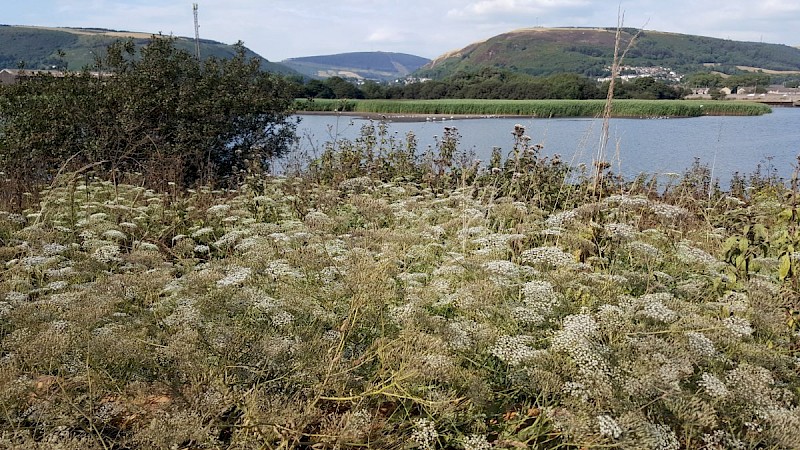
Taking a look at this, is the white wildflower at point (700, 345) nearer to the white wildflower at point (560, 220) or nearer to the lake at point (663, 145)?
the white wildflower at point (560, 220)

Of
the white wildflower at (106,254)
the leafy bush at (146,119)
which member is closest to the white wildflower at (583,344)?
the white wildflower at (106,254)

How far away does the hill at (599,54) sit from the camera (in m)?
150

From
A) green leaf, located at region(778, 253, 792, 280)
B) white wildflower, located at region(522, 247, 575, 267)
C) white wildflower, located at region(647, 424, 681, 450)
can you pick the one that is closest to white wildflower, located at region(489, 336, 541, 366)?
A: white wildflower, located at region(647, 424, 681, 450)

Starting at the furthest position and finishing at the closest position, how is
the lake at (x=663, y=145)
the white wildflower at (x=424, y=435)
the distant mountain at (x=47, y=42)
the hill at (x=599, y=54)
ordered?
the hill at (x=599, y=54) → the distant mountain at (x=47, y=42) → the lake at (x=663, y=145) → the white wildflower at (x=424, y=435)

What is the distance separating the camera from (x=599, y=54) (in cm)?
16850

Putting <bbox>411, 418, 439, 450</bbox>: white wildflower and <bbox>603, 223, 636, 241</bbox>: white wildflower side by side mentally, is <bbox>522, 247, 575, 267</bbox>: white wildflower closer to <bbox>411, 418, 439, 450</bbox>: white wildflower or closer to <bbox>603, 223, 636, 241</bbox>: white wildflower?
<bbox>603, 223, 636, 241</bbox>: white wildflower

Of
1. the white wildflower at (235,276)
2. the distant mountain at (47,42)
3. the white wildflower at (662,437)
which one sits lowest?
the white wildflower at (662,437)

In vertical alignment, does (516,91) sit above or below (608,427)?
above

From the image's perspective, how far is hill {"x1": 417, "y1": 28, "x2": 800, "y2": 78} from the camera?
150m

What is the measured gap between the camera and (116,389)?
95.5 inches

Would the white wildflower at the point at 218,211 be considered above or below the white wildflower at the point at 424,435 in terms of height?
above

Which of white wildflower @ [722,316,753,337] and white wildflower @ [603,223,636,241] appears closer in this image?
white wildflower @ [722,316,753,337]

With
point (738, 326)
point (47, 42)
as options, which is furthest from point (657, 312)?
point (47, 42)

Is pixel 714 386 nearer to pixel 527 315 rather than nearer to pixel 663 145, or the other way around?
pixel 527 315
